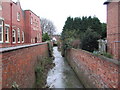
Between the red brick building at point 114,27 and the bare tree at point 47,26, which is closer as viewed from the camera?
the red brick building at point 114,27

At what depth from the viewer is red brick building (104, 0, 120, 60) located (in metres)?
10.5

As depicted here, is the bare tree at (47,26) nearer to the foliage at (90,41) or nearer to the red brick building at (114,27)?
the foliage at (90,41)

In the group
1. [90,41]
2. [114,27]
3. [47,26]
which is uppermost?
[47,26]

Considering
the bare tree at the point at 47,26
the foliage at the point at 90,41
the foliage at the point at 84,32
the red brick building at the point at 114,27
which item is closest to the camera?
the red brick building at the point at 114,27

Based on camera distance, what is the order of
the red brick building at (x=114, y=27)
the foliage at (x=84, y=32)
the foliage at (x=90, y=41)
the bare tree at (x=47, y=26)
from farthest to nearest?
1. the bare tree at (x=47, y=26)
2. the foliage at (x=84, y=32)
3. the foliage at (x=90, y=41)
4. the red brick building at (x=114, y=27)

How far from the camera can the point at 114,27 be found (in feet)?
36.9

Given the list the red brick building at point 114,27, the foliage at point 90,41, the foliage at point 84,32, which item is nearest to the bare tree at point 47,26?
the foliage at point 84,32

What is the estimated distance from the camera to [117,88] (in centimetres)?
409

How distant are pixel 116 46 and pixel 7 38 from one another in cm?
1181

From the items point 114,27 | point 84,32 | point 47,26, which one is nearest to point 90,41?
point 114,27

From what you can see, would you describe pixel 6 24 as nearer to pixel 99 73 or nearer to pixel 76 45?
pixel 76 45

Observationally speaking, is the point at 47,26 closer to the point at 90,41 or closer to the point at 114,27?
the point at 90,41

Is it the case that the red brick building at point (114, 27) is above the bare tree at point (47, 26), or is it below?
below

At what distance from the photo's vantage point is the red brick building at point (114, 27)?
34.6 ft
